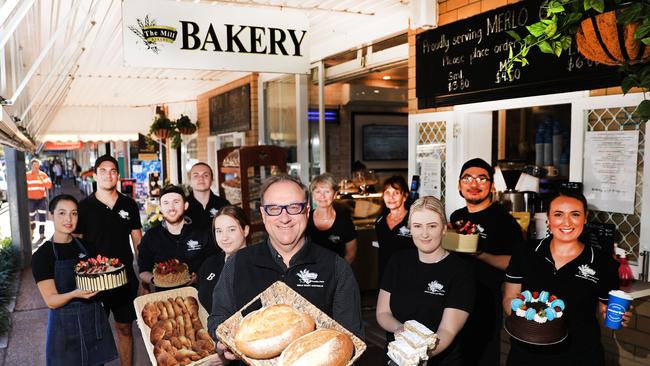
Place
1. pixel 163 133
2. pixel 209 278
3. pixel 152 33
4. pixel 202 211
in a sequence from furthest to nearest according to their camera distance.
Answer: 1. pixel 163 133
2. pixel 202 211
3. pixel 152 33
4. pixel 209 278

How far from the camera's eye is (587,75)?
11.4ft

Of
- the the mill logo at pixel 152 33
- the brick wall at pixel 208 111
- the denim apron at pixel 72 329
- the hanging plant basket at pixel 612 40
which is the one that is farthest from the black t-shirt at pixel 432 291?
the brick wall at pixel 208 111

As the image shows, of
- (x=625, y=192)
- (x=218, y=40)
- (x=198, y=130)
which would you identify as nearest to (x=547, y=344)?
(x=625, y=192)

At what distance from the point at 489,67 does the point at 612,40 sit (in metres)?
2.53

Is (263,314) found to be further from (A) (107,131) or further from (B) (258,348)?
(A) (107,131)

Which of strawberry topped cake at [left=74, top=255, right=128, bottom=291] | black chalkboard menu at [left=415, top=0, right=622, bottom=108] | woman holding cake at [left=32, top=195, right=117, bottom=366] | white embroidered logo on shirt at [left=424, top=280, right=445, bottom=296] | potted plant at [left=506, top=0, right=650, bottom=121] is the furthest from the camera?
black chalkboard menu at [left=415, top=0, right=622, bottom=108]

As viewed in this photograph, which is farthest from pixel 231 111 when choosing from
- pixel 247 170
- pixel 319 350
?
pixel 319 350

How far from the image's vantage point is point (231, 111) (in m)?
10.0

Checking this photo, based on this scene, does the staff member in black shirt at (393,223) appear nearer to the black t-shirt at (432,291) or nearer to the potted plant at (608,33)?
the black t-shirt at (432,291)

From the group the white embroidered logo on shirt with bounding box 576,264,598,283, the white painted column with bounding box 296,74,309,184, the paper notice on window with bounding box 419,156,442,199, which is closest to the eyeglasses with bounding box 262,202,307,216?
the white embroidered logo on shirt with bounding box 576,264,598,283

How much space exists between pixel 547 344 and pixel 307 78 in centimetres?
608

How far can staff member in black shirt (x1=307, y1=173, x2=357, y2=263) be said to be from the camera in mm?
4090

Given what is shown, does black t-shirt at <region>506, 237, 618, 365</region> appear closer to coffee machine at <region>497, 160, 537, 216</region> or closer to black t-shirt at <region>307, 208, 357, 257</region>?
coffee machine at <region>497, 160, 537, 216</region>

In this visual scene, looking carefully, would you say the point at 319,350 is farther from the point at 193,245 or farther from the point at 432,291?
the point at 193,245
